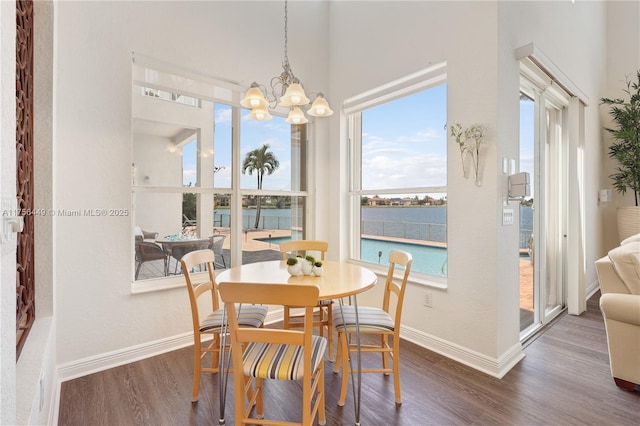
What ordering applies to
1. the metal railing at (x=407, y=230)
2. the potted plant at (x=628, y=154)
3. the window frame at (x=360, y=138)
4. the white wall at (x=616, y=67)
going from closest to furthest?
the window frame at (x=360, y=138) < the metal railing at (x=407, y=230) < the potted plant at (x=628, y=154) < the white wall at (x=616, y=67)

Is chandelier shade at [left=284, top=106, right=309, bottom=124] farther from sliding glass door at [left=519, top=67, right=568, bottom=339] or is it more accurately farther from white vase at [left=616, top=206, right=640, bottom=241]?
white vase at [left=616, top=206, right=640, bottom=241]

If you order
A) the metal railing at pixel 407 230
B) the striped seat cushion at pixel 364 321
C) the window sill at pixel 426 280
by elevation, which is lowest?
the striped seat cushion at pixel 364 321

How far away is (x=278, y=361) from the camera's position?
4.92ft

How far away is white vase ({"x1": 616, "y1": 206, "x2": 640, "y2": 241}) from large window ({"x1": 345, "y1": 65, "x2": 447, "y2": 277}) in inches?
127

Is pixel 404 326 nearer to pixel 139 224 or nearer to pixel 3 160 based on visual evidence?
pixel 139 224

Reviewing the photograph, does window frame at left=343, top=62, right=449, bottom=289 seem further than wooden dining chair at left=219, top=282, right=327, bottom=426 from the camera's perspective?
Yes

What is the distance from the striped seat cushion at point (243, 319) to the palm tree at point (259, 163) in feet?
4.22

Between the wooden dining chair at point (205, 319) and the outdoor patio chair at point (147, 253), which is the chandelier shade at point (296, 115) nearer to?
the wooden dining chair at point (205, 319)

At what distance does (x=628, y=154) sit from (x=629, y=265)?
301cm

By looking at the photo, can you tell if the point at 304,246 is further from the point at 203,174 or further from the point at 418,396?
the point at 418,396

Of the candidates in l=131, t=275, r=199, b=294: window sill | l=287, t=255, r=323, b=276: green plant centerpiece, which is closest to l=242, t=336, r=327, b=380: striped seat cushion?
l=287, t=255, r=323, b=276: green plant centerpiece

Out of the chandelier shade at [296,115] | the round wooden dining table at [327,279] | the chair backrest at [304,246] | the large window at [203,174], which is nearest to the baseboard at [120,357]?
the large window at [203,174]

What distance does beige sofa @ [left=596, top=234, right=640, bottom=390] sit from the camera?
2.03 metres

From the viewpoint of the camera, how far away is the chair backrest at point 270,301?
4.42ft
